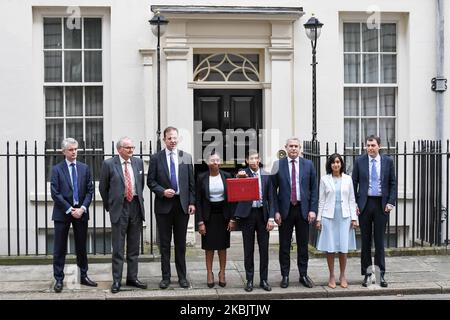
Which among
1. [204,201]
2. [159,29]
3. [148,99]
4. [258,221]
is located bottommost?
[258,221]

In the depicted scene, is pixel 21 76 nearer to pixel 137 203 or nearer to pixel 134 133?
pixel 134 133

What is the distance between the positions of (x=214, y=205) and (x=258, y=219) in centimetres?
61

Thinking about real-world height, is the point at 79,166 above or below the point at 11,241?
above

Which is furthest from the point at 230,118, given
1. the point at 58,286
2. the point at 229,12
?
the point at 58,286

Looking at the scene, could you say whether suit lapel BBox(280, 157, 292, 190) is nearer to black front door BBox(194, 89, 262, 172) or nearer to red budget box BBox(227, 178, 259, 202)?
red budget box BBox(227, 178, 259, 202)

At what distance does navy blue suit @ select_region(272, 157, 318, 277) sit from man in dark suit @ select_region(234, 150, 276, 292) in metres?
0.14

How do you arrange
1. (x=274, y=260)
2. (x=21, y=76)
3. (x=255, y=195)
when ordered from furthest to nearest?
1. (x=21, y=76)
2. (x=274, y=260)
3. (x=255, y=195)

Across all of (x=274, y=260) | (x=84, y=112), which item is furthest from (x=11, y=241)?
(x=274, y=260)

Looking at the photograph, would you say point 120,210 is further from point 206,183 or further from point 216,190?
point 216,190

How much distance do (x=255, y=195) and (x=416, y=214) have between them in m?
4.85

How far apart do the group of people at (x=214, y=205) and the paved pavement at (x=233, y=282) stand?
0.17 metres

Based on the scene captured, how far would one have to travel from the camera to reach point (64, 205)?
9617 millimetres

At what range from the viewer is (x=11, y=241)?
1300 centimetres

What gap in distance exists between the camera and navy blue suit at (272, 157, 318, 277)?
32.3 ft
